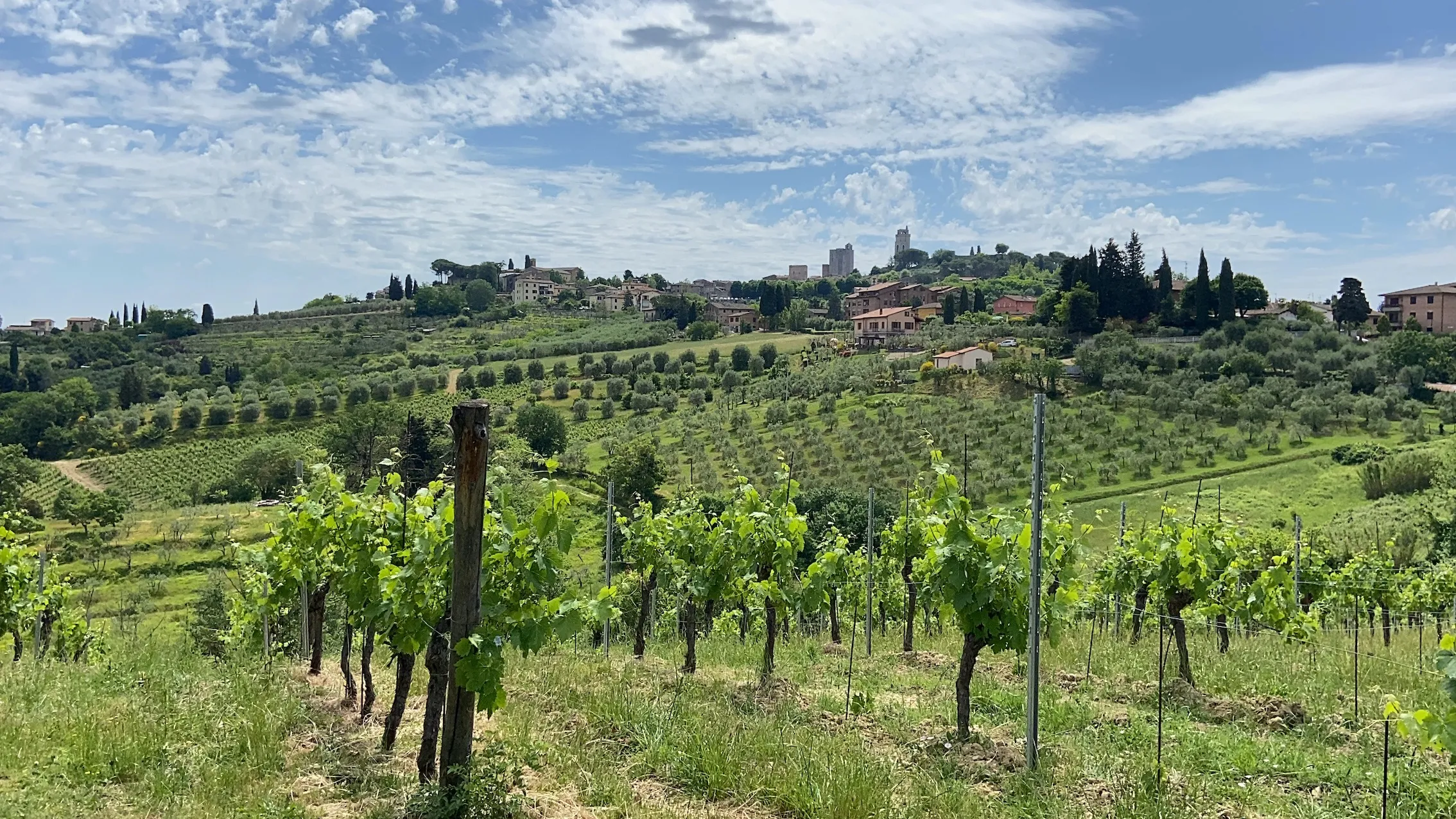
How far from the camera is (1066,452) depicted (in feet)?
137

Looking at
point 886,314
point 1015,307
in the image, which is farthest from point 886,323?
point 1015,307

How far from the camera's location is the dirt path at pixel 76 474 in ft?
189

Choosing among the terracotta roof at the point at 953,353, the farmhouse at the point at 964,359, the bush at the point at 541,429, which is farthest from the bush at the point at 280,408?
the terracotta roof at the point at 953,353

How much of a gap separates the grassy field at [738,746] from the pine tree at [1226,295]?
2603 inches

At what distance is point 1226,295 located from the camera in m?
65.6

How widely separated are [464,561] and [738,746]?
2279 millimetres

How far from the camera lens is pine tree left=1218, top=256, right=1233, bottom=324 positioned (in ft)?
215

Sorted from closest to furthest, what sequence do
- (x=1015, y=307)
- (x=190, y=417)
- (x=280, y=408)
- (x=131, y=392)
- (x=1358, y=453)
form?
(x=1358, y=453) < (x=190, y=417) < (x=280, y=408) < (x=131, y=392) < (x=1015, y=307)

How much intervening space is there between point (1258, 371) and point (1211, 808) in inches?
2288

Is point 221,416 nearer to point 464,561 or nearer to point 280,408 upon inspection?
point 280,408

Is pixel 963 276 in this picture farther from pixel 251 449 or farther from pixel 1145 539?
pixel 1145 539

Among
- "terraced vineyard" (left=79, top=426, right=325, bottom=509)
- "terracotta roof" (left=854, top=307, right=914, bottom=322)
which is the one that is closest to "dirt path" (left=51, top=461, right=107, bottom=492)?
"terraced vineyard" (left=79, top=426, right=325, bottom=509)

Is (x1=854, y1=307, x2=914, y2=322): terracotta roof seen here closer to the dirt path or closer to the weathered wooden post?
the dirt path

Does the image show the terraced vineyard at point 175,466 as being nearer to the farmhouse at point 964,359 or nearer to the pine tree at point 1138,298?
the farmhouse at point 964,359
